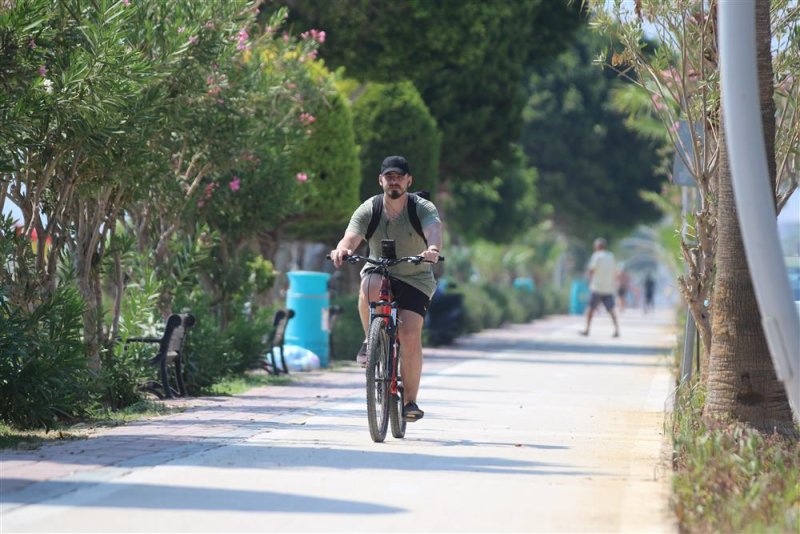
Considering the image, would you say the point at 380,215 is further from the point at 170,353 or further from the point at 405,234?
the point at 170,353

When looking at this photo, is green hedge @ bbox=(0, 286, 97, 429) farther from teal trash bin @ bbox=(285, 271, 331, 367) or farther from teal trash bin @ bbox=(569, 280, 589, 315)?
teal trash bin @ bbox=(569, 280, 589, 315)

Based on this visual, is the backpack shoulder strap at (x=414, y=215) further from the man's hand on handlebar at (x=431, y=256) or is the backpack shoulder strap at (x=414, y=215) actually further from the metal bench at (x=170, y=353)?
the metal bench at (x=170, y=353)

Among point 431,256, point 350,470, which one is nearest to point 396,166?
point 431,256

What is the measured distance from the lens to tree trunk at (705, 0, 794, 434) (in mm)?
9562

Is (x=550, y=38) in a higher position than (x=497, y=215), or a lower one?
higher

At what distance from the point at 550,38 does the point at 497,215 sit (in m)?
13.6

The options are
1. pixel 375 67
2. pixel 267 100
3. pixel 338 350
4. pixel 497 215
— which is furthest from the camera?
pixel 497 215

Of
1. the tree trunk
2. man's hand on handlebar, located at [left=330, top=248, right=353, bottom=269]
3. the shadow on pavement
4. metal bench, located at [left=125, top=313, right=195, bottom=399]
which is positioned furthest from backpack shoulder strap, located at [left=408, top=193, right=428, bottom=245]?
metal bench, located at [left=125, top=313, right=195, bottom=399]

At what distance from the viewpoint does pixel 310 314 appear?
19625 mm

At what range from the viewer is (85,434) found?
10258 millimetres

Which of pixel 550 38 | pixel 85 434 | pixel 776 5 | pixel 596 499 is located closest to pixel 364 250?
pixel 550 38

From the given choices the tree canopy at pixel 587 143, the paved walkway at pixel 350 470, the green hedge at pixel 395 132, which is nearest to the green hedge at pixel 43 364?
the paved walkway at pixel 350 470

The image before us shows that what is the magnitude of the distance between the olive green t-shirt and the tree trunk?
196 centimetres

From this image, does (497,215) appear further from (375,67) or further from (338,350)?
(338,350)
